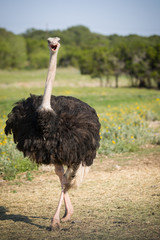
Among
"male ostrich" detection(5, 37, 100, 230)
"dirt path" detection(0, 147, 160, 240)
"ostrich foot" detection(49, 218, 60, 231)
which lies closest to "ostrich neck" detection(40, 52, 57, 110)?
"male ostrich" detection(5, 37, 100, 230)

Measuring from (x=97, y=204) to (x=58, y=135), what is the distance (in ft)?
5.22

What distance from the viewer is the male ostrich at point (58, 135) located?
13.9 ft

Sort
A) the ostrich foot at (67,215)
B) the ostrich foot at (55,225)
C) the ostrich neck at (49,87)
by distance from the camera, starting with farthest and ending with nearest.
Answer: the ostrich foot at (67,215)
the ostrich foot at (55,225)
the ostrich neck at (49,87)

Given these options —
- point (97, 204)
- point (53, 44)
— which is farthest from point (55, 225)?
point (53, 44)

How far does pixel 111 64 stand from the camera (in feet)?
119

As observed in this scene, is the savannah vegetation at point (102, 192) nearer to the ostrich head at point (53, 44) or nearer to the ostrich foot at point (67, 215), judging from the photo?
the ostrich foot at point (67, 215)

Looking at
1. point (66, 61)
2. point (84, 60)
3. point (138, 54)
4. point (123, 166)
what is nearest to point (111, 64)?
point (138, 54)

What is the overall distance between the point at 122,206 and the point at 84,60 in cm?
3891

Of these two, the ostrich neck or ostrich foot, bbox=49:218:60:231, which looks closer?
the ostrich neck

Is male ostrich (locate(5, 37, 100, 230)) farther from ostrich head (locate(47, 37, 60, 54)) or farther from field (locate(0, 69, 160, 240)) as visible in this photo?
field (locate(0, 69, 160, 240))

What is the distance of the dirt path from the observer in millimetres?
4150

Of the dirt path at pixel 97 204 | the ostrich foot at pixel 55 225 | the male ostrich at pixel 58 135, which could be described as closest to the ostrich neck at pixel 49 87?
the male ostrich at pixel 58 135

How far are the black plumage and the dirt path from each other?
855 millimetres

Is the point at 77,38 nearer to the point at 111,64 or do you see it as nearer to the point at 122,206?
the point at 111,64
